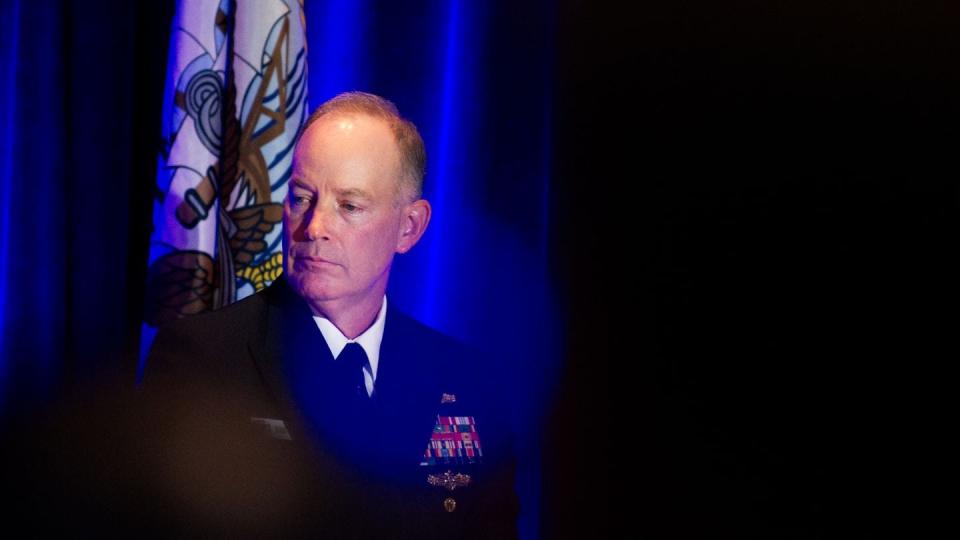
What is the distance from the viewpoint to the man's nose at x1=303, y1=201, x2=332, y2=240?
1.45 meters

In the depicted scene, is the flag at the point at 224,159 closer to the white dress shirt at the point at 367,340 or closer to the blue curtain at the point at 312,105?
the blue curtain at the point at 312,105

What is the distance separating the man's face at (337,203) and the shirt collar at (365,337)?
0.04 meters

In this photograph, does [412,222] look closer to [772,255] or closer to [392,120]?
[392,120]

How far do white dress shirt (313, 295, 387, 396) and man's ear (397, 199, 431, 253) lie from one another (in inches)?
4.2

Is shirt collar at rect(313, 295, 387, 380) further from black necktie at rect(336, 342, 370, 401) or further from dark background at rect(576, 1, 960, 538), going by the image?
dark background at rect(576, 1, 960, 538)

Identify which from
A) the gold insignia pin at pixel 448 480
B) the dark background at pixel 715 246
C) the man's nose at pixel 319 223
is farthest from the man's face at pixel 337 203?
the dark background at pixel 715 246

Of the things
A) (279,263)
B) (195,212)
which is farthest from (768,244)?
(195,212)

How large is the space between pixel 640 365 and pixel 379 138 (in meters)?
1.15

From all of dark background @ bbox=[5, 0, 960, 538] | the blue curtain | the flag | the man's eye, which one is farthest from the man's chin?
dark background @ bbox=[5, 0, 960, 538]

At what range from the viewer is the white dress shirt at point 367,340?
4.95ft

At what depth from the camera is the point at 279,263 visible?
82.5 inches

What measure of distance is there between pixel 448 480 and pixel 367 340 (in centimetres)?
28

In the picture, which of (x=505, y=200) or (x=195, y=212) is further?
(x=505, y=200)

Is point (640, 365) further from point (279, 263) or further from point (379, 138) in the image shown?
point (379, 138)
